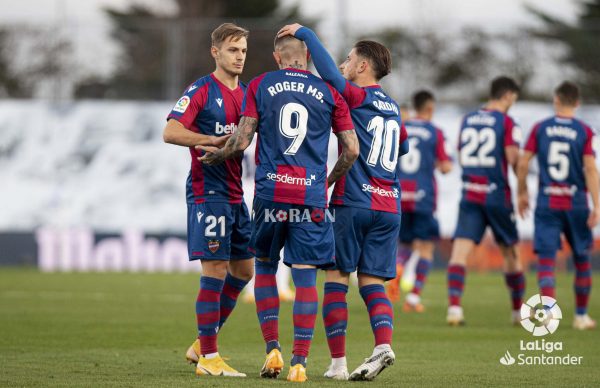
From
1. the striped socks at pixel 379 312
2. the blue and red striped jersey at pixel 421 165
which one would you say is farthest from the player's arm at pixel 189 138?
the blue and red striped jersey at pixel 421 165

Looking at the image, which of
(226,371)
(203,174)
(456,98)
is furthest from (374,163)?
(456,98)

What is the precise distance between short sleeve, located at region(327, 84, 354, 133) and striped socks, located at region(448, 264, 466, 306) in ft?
16.8

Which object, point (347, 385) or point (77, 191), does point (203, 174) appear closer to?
point (347, 385)

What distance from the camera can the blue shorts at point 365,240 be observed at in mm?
8039

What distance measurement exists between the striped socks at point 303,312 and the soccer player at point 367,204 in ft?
0.78

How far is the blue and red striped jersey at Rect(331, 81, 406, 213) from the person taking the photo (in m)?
8.09

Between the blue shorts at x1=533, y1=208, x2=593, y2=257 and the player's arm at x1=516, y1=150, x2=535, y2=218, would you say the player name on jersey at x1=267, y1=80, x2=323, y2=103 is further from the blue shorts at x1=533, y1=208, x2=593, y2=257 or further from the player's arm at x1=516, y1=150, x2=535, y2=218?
the blue shorts at x1=533, y1=208, x2=593, y2=257

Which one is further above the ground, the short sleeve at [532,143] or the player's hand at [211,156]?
the short sleeve at [532,143]

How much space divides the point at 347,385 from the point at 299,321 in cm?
59

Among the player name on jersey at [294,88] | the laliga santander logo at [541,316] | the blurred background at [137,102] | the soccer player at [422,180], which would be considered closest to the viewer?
the player name on jersey at [294,88]

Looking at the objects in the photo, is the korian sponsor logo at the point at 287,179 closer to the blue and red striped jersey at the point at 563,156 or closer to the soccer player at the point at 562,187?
the soccer player at the point at 562,187

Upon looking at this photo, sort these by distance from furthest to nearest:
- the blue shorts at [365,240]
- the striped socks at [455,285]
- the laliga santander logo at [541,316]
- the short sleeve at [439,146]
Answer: the short sleeve at [439,146], the striped socks at [455,285], the laliga santander logo at [541,316], the blue shorts at [365,240]

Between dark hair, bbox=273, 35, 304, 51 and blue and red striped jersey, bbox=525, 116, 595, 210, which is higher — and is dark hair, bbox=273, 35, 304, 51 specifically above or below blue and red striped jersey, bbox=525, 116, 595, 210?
above

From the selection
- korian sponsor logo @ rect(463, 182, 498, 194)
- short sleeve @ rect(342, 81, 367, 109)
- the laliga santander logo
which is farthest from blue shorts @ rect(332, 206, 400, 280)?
korian sponsor logo @ rect(463, 182, 498, 194)
